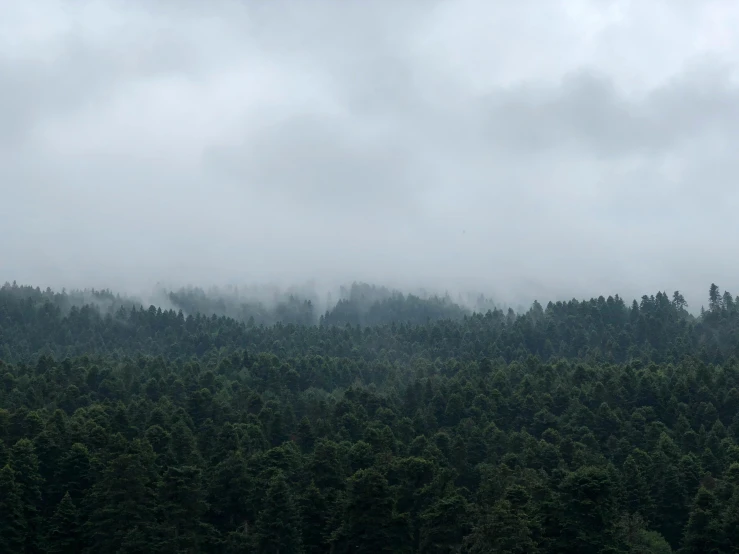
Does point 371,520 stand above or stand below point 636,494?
below

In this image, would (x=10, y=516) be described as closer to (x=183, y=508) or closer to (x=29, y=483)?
(x=29, y=483)

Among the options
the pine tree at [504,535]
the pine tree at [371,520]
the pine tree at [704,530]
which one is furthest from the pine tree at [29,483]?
the pine tree at [704,530]

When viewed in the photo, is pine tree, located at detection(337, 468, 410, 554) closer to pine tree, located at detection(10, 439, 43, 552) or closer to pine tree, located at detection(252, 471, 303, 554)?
pine tree, located at detection(252, 471, 303, 554)

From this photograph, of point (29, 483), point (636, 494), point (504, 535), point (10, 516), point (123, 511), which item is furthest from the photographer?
point (636, 494)

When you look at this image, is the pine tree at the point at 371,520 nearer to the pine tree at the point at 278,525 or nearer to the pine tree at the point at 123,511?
the pine tree at the point at 278,525

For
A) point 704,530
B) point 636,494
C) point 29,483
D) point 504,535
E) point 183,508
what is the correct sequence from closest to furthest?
1. point 504,535
2. point 704,530
3. point 183,508
4. point 29,483
5. point 636,494

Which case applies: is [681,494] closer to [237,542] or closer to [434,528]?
[434,528]

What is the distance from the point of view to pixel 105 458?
90.2m

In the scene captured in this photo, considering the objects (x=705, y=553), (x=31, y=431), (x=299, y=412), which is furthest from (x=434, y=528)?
(x=299, y=412)

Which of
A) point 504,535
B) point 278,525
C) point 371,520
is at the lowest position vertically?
point 278,525

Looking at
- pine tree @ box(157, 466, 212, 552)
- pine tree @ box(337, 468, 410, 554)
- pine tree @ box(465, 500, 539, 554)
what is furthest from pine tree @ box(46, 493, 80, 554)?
pine tree @ box(465, 500, 539, 554)

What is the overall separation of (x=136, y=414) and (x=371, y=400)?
151 feet

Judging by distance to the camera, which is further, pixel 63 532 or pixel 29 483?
pixel 29 483

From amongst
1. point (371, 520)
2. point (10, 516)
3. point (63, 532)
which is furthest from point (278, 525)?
point (10, 516)
